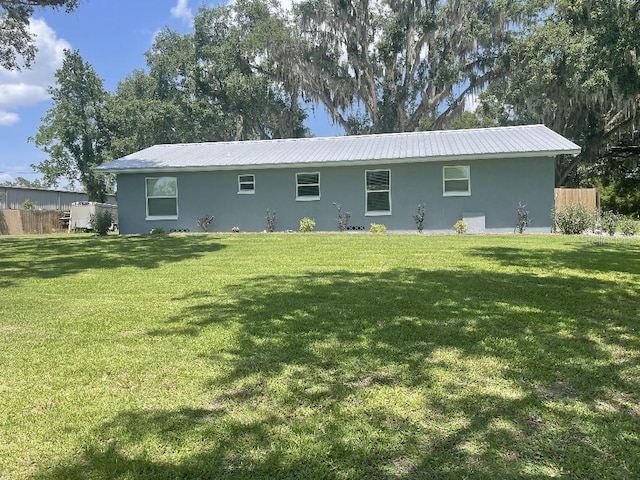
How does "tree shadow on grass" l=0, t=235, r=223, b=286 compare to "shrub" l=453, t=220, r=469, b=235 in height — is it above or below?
below

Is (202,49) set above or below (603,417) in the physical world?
above

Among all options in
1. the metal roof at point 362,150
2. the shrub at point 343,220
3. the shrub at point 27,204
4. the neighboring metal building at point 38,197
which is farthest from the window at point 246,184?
the shrub at point 27,204

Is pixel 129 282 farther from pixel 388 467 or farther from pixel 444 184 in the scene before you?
pixel 444 184

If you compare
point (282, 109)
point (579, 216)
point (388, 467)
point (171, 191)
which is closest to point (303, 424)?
point (388, 467)

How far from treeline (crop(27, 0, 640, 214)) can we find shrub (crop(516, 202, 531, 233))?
7.63m

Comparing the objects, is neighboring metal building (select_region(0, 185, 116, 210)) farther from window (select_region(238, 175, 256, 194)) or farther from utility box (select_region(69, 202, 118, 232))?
window (select_region(238, 175, 256, 194))

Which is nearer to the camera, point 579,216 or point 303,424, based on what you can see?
point 303,424

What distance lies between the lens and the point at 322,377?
343 cm

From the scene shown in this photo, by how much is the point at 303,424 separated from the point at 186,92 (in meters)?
30.3

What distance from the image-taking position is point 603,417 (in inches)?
111

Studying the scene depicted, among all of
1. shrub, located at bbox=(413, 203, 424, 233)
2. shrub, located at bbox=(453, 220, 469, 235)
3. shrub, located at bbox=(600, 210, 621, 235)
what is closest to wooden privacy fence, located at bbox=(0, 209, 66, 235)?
shrub, located at bbox=(413, 203, 424, 233)

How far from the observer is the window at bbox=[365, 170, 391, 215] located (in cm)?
1647

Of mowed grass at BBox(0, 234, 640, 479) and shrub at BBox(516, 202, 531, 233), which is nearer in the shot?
mowed grass at BBox(0, 234, 640, 479)

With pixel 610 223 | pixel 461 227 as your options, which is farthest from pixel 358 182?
pixel 610 223
